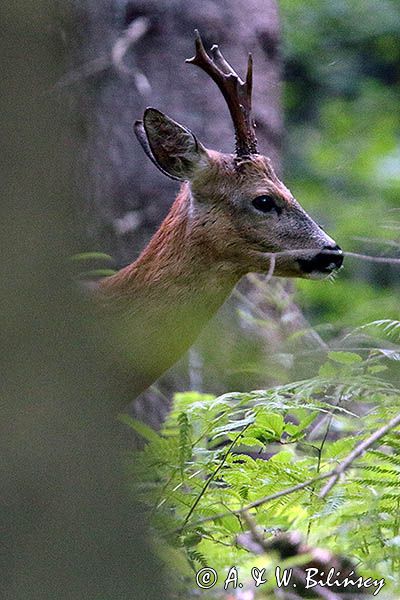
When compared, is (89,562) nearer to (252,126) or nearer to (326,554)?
(326,554)

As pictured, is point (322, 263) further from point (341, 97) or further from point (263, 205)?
point (341, 97)

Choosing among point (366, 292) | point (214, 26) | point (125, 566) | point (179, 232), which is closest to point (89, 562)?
point (125, 566)

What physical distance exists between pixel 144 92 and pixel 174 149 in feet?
6.48

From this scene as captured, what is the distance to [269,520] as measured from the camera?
3.32 m

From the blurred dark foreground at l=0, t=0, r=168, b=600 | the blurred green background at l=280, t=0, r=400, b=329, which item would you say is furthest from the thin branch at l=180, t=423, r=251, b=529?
the blurred green background at l=280, t=0, r=400, b=329

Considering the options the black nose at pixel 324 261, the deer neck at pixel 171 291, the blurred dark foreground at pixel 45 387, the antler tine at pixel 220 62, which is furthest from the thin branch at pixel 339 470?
the antler tine at pixel 220 62

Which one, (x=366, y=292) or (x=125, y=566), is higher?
(x=366, y=292)

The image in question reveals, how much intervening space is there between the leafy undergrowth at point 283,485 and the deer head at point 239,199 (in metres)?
1.77

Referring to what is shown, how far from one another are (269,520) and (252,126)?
99.3 inches

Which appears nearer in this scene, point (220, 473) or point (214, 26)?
point (220, 473)

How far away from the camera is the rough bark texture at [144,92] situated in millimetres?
6941

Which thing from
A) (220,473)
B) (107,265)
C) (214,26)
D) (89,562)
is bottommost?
(89,562)

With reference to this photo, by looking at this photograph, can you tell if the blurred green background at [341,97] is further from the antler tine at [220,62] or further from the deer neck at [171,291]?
the deer neck at [171,291]

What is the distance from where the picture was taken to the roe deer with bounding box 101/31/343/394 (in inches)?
200
